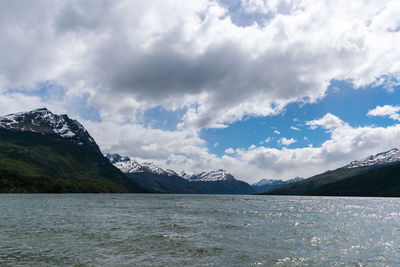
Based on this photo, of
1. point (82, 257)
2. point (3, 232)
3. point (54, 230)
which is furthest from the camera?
point (54, 230)

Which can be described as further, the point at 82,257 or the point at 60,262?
the point at 82,257

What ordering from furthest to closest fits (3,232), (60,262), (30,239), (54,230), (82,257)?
(54,230), (3,232), (30,239), (82,257), (60,262)

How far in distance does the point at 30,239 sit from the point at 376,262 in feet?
141

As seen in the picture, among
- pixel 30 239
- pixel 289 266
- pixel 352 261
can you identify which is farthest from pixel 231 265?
pixel 30 239

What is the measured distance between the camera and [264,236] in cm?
4622

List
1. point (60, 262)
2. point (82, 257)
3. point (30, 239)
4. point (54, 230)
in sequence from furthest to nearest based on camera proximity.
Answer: point (54, 230), point (30, 239), point (82, 257), point (60, 262)

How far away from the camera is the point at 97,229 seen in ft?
168

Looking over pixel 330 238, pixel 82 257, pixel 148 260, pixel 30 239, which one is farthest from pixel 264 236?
pixel 30 239

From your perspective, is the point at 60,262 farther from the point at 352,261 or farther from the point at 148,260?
the point at 352,261

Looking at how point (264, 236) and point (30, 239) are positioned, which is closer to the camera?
point (30, 239)

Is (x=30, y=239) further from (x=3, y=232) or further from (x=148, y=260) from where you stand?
(x=148, y=260)

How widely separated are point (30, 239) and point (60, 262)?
15.4 meters

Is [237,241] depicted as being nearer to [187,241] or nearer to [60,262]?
[187,241]

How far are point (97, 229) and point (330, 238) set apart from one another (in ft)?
128
